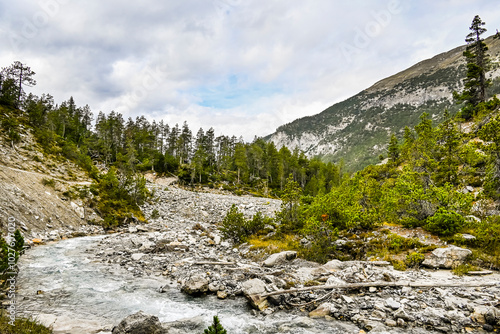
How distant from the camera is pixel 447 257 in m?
11.9

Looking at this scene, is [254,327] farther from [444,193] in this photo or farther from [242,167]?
[242,167]

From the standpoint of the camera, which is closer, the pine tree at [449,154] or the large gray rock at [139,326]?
the large gray rock at [139,326]

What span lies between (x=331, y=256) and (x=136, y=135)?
71247 mm

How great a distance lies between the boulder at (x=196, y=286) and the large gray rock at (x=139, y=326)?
3273 millimetres

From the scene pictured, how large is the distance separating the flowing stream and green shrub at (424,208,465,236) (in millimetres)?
10137

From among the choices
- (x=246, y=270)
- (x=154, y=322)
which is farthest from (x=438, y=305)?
(x=154, y=322)

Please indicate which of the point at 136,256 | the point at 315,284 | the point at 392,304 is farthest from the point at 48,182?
the point at 392,304

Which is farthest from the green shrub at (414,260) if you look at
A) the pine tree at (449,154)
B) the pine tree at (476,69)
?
the pine tree at (476,69)

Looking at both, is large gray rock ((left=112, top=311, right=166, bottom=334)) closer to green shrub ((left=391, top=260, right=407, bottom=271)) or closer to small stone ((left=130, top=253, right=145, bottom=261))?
small stone ((left=130, top=253, right=145, bottom=261))

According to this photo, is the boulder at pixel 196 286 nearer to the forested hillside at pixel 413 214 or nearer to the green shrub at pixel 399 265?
the forested hillside at pixel 413 214

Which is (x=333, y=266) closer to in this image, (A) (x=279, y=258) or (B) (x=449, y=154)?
(A) (x=279, y=258)

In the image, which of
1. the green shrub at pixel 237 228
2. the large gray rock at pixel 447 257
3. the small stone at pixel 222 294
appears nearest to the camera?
the small stone at pixel 222 294

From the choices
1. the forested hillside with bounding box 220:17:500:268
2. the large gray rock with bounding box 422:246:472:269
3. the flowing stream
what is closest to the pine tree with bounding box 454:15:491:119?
the forested hillside with bounding box 220:17:500:268

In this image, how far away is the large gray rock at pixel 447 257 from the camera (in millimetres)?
11703
